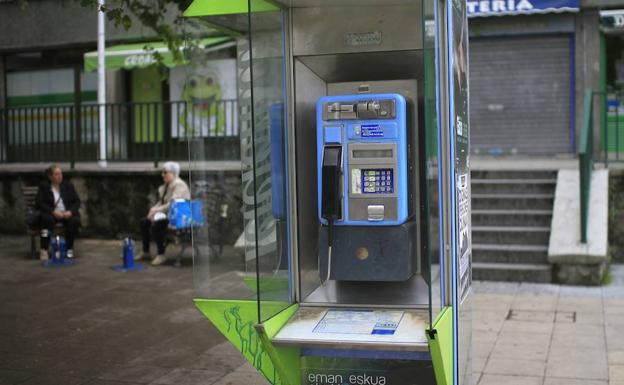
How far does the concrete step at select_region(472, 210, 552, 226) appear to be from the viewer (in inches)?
384

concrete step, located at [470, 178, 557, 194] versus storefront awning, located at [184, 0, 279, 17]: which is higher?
storefront awning, located at [184, 0, 279, 17]

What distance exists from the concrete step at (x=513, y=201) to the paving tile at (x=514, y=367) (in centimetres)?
436

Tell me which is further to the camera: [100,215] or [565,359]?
[100,215]

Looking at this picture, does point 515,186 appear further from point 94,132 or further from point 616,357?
point 94,132

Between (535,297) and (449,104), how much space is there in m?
4.59

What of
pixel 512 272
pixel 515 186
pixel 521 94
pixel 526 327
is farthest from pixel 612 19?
pixel 526 327

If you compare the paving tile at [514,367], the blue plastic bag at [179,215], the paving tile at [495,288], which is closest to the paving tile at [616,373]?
the paving tile at [514,367]

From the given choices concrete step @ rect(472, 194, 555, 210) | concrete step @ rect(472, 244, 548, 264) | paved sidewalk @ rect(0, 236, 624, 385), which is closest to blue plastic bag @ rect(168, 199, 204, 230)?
paved sidewalk @ rect(0, 236, 624, 385)

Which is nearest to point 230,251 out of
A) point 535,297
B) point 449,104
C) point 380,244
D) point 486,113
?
→ point 380,244

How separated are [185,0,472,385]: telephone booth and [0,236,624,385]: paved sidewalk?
1.23m

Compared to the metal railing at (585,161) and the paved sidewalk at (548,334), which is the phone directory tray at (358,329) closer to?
the paved sidewalk at (548,334)

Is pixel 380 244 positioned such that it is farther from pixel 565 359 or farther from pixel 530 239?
pixel 530 239

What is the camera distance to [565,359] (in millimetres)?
6000

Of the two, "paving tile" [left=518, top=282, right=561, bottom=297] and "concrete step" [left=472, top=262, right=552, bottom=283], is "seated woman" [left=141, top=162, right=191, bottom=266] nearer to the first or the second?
"concrete step" [left=472, top=262, right=552, bottom=283]
